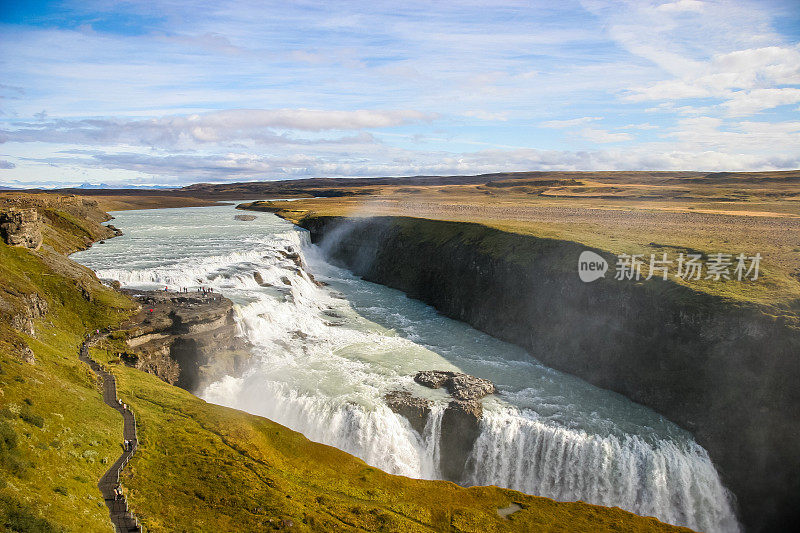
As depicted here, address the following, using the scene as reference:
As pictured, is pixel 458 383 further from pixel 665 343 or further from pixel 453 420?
pixel 665 343

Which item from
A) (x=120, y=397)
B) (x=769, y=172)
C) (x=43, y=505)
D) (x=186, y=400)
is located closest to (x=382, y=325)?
(x=186, y=400)

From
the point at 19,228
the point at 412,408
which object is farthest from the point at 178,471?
the point at 19,228

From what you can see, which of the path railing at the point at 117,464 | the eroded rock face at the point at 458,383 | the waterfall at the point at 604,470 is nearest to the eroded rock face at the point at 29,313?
the path railing at the point at 117,464

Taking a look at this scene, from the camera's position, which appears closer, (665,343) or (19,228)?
(665,343)

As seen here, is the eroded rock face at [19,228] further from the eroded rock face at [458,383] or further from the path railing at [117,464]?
the eroded rock face at [458,383]

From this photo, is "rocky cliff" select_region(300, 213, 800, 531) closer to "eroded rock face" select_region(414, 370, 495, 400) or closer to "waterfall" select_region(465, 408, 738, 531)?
"waterfall" select_region(465, 408, 738, 531)

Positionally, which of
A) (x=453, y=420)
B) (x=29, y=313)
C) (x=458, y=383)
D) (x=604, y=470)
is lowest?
(x=604, y=470)
